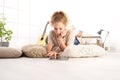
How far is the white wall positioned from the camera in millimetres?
3531

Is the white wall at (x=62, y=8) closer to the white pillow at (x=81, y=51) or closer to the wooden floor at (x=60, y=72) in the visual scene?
the white pillow at (x=81, y=51)

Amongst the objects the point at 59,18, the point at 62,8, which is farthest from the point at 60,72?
the point at 62,8

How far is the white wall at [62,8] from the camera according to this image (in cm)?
353

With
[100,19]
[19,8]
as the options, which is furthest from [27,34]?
[100,19]

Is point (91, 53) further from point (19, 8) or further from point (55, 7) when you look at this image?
point (55, 7)

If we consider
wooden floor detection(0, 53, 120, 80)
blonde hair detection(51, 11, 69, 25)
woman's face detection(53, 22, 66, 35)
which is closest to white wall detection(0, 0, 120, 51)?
blonde hair detection(51, 11, 69, 25)

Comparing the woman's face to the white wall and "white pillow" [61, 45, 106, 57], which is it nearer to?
"white pillow" [61, 45, 106, 57]

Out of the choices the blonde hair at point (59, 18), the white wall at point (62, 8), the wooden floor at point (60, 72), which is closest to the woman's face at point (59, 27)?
the blonde hair at point (59, 18)

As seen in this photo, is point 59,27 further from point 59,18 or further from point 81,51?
point 81,51

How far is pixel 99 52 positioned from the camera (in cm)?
196

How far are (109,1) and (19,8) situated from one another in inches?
61.7

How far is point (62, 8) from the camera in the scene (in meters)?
4.16

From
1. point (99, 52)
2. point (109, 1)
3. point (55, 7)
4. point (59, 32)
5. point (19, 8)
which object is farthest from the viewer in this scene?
point (55, 7)

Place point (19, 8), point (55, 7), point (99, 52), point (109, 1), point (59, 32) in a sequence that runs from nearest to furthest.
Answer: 1. point (59, 32)
2. point (99, 52)
3. point (19, 8)
4. point (109, 1)
5. point (55, 7)
